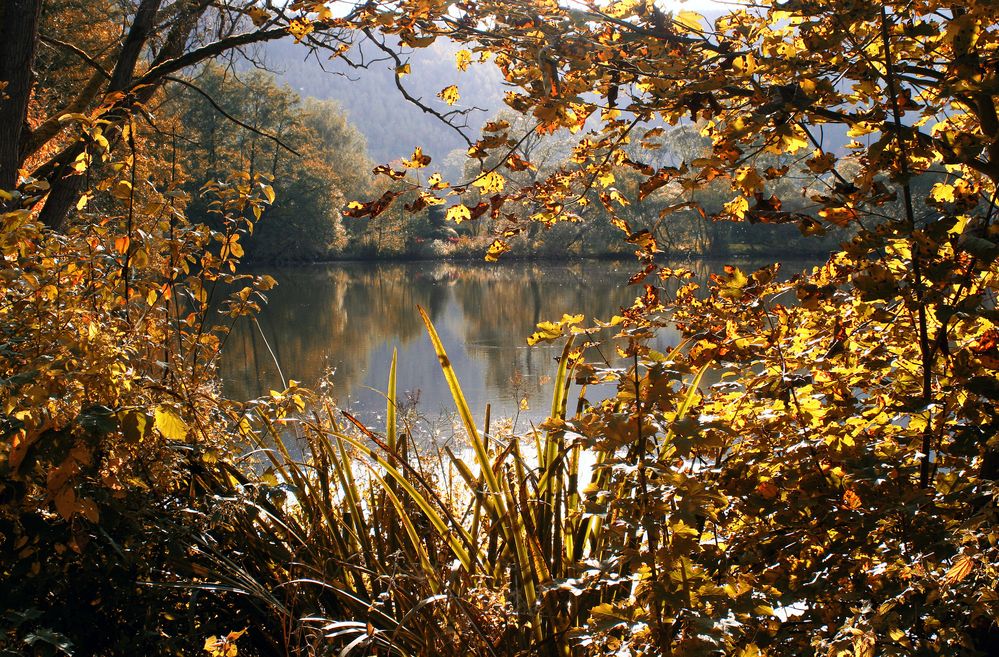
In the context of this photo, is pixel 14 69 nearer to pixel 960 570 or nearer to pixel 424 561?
pixel 424 561

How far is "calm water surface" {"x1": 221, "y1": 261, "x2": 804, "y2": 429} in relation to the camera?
8.49 m

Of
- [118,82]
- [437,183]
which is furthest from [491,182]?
[118,82]

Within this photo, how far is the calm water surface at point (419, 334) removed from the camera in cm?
849

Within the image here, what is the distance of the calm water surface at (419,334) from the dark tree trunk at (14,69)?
1.49m

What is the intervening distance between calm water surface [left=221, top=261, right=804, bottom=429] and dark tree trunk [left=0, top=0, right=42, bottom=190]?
1.49 metres

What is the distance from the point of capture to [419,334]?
1418 cm

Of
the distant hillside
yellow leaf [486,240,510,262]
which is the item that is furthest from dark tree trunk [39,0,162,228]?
the distant hillside

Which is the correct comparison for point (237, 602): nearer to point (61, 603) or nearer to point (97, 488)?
point (61, 603)

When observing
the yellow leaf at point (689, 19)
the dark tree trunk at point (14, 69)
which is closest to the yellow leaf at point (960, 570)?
the yellow leaf at point (689, 19)

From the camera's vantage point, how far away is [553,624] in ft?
5.32

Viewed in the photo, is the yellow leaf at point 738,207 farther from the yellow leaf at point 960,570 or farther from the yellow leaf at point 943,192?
the yellow leaf at point 960,570

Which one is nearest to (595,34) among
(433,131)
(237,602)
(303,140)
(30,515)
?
(30,515)

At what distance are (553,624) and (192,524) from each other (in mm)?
735

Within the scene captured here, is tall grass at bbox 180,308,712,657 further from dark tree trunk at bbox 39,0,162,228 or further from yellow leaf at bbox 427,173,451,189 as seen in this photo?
dark tree trunk at bbox 39,0,162,228
